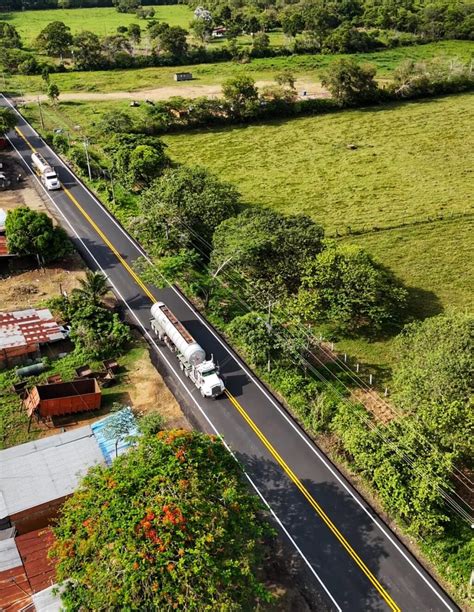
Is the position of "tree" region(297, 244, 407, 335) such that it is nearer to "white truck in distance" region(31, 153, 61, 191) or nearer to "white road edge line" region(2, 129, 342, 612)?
"white road edge line" region(2, 129, 342, 612)

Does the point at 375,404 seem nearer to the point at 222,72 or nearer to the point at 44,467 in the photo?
the point at 44,467

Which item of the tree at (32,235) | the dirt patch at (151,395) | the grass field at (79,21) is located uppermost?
the grass field at (79,21)

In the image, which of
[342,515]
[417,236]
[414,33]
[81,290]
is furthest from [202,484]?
[414,33]

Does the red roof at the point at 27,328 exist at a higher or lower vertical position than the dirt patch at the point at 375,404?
higher

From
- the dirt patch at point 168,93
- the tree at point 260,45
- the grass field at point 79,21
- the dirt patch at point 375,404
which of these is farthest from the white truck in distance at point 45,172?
the grass field at point 79,21

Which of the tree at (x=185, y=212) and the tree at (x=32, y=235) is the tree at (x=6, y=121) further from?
the tree at (x=185, y=212)

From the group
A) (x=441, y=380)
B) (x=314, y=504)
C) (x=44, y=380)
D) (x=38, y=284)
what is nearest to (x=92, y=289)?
(x=38, y=284)
